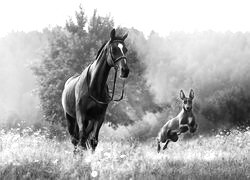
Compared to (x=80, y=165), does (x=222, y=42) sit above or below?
above

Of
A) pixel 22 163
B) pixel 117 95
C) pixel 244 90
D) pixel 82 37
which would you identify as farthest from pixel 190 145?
pixel 244 90

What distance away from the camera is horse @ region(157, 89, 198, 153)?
11058 millimetres

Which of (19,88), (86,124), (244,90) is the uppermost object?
(19,88)

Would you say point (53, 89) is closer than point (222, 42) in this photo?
Yes

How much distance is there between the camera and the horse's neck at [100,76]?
285 inches

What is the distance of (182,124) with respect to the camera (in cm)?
1116

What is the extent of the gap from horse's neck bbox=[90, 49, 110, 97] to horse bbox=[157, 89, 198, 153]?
4227mm

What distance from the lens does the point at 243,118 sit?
77.2 ft

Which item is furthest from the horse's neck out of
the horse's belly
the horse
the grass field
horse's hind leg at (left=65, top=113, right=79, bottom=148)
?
the horse

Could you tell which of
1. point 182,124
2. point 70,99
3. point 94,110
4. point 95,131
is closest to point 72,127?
point 70,99

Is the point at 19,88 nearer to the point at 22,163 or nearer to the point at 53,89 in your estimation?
the point at 53,89

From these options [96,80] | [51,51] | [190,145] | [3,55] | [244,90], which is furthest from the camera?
[3,55]

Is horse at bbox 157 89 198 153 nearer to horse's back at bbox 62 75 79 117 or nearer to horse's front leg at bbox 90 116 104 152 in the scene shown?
horse's back at bbox 62 75 79 117

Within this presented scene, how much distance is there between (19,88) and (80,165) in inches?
1394
